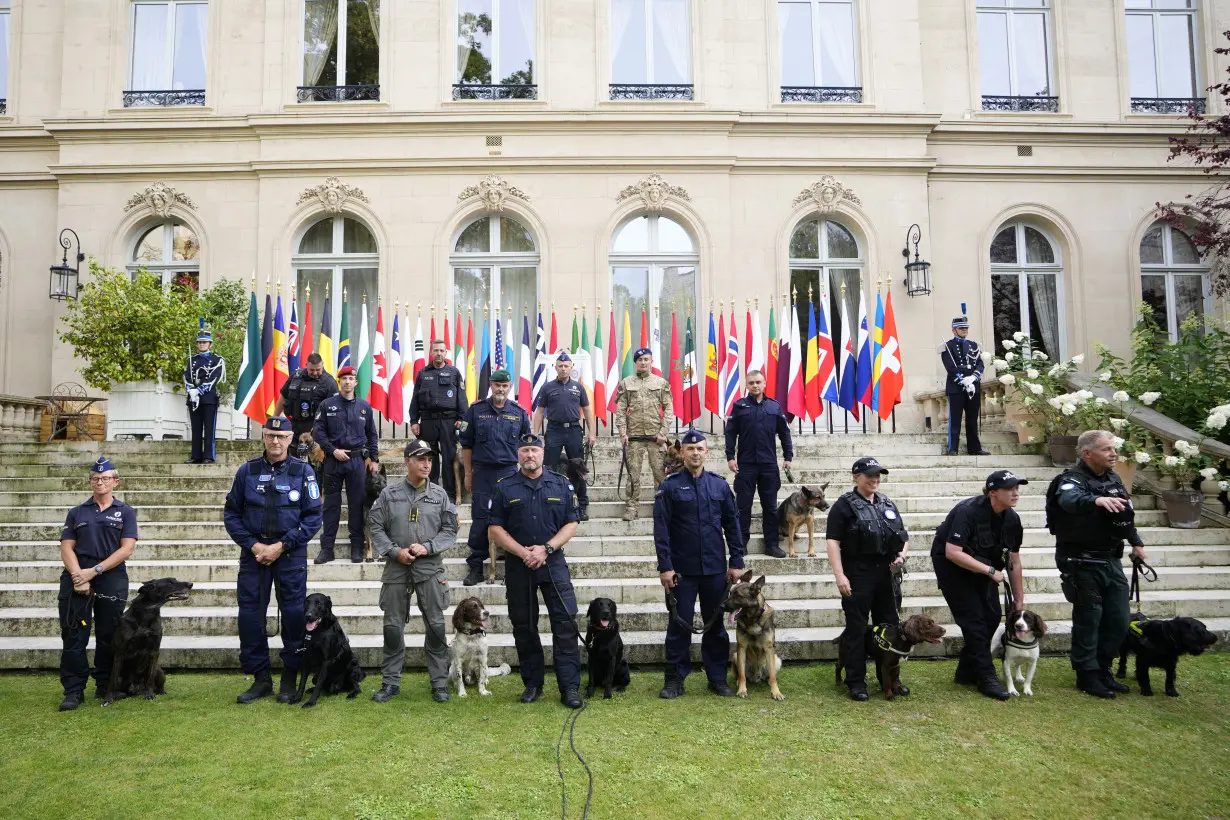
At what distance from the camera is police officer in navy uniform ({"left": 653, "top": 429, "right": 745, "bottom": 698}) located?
6238mm

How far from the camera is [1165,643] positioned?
5883 millimetres

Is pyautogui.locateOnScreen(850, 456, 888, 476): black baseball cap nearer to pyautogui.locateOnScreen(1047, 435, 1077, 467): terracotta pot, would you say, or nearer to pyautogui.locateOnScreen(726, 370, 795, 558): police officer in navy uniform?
pyautogui.locateOnScreen(726, 370, 795, 558): police officer in navy uniform

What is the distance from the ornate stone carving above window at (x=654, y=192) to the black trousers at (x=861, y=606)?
426 inches

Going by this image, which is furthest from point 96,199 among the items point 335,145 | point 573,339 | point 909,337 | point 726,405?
point 909,337

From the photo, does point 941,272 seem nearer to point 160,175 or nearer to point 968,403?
point 968,403

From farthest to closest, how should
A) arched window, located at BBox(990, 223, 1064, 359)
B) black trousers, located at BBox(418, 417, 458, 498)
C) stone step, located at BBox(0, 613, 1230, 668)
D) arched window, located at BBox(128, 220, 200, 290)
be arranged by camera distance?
arched window, located at BBox(990, 223, 1064, 359) → arched window, located at BBox(128, 220, 200, 290) → black trousers, located at BBox(418, 417, 458, 498) → stone step, located at BBox(0, 613, 1230, 668)

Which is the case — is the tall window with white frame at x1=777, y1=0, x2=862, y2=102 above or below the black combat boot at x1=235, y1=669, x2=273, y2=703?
above

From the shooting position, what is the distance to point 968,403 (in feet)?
37.7

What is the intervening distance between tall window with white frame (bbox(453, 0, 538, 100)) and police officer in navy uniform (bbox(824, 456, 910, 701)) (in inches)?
495

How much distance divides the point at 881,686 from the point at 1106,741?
5.03 feet

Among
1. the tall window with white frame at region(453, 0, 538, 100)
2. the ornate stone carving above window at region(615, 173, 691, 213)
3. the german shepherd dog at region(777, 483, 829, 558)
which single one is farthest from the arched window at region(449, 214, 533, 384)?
the german shepherd dog at region(777, 483, 829, 558)

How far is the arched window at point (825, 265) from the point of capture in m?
16.1

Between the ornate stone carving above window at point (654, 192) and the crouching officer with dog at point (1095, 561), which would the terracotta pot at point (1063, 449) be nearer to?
the crouching officer with dog at point (1095, 561)

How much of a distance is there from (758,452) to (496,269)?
351 inches
